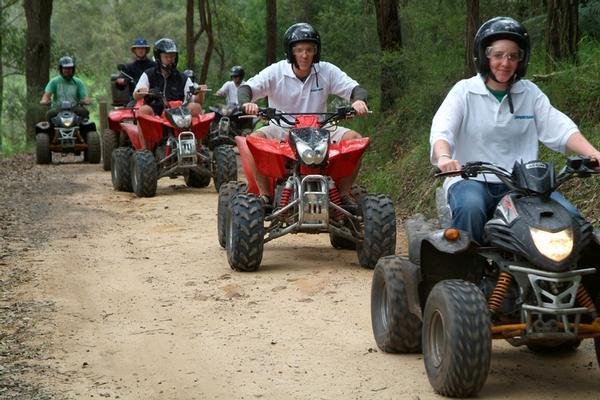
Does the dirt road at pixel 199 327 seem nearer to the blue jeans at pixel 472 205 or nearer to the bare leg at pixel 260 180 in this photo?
the bare leg at pixel 260 180

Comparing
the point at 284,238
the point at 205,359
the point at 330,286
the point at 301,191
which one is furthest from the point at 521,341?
the point at 284,238

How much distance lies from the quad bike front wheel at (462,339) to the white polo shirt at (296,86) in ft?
15.9

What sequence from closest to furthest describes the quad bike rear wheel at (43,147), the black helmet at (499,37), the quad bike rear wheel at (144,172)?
the black helmet at (499,37), the quad bike rear wheel at (144,172), the quad bike rear wheel at (43,147)

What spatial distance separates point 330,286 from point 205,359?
230cm

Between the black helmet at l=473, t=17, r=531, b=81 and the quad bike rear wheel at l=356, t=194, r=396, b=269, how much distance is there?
307 centimetres

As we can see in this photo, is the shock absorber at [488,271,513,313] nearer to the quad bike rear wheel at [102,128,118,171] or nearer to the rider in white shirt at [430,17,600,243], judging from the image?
the rider in white shirt at [430,17,600,243]

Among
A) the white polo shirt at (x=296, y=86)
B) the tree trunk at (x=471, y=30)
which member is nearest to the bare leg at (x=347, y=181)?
the white polo shirt at (x=296, y=86)

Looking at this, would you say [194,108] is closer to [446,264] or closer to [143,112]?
[143,112]

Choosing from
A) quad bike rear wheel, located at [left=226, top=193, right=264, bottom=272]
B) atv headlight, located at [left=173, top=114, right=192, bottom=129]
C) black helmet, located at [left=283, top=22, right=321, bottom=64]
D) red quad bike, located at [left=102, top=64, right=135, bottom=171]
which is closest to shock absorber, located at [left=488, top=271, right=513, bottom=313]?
quad bike rear wheel, located at [left=226, top=193, right=264, bottom=272]

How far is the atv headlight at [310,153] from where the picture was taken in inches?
368

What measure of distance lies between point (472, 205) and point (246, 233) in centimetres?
360

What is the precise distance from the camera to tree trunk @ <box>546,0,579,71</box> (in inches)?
486

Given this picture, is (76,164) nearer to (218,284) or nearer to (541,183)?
(218,284)

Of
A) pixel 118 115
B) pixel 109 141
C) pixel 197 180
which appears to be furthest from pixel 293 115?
pixel 109 141
